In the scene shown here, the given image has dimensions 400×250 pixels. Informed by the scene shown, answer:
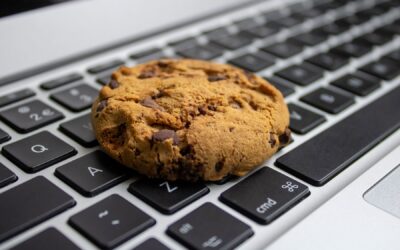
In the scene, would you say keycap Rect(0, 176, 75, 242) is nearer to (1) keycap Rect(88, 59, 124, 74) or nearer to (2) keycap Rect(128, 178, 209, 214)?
(2) keycap Rect(128, 178, 209, 214)

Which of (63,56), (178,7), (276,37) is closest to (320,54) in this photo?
(276,37)

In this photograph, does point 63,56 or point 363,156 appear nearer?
point 363,156

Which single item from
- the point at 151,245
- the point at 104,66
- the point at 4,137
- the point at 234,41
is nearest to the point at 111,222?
the point at 151,245

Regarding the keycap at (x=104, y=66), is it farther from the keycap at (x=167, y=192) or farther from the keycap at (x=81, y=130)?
Result: the keycap at (x=167, y=192)

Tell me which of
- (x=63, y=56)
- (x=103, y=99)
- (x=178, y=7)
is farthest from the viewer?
(x=178, y=7)

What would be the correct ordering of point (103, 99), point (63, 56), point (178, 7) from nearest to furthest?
point (103, 99) < point (63, 56) < point (178, 7)

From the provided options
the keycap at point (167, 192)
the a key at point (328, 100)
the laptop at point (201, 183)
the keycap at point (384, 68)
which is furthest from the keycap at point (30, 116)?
the keycap at point (384, 68)

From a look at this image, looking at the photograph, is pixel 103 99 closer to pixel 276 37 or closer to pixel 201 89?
pixel 201 89
